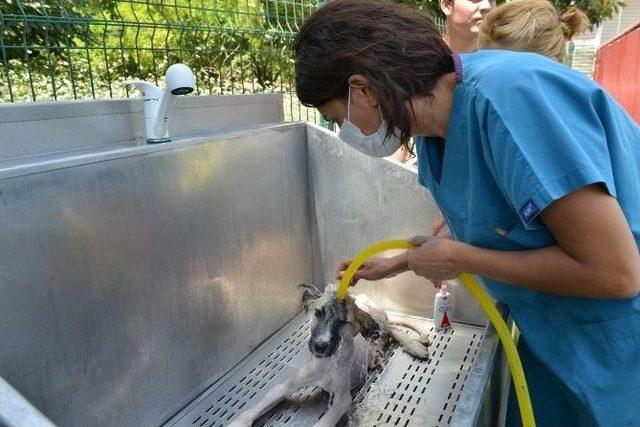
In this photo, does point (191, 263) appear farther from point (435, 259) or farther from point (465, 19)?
point (465, 19)

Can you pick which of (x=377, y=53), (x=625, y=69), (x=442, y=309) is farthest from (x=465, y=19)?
(x=625, y=69)

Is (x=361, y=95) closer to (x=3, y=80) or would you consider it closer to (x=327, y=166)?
(x=327, y=166)

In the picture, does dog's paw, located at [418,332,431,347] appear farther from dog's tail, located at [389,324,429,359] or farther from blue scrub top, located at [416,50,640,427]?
blue scrub top, located at [416,50,640,427]

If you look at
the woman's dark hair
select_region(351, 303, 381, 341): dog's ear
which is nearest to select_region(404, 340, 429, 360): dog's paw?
select_region(351, 303, 381, 341): dog's ear

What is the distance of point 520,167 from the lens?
88 centimetres

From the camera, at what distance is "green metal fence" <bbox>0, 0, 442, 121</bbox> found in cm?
161

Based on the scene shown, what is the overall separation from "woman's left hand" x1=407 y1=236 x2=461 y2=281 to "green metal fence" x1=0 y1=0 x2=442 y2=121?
119cm

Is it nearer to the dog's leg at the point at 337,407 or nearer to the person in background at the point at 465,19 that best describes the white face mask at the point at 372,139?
the dog's leg at the point at 337,407

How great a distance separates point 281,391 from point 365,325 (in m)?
0.35

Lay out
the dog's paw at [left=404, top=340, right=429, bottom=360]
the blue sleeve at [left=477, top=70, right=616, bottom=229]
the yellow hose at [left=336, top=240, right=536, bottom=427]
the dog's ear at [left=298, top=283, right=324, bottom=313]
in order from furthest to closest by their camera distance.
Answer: the dog's ear at [left=298, top=283, right=324, bottom=313], the dog's paw at [left=404, top=340, right=429, bottom=360], the yellow hose at [left=336, top=240, right=536, bottom=427], the blue sleeve at [left=477, top=70, right=616, bottom=229]

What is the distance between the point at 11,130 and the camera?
48.7 inches

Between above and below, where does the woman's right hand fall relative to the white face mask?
below

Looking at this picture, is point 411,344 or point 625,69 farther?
point 625,69

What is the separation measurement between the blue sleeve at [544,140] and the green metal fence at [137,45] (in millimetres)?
1262
